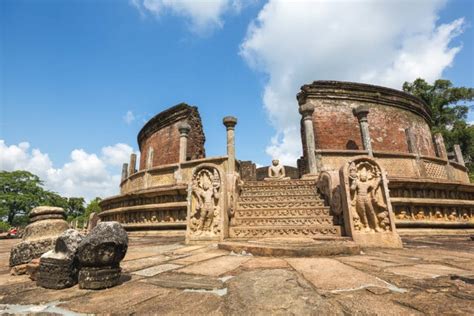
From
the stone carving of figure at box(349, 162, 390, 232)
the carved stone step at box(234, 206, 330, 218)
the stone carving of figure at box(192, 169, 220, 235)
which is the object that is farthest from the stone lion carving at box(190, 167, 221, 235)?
the stone carving of figure at box(349, 162, 390, 232)

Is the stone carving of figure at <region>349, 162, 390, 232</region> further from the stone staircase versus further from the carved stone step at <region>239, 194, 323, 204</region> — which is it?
the carved stone step at <region>239, 194, 323, 204</region>

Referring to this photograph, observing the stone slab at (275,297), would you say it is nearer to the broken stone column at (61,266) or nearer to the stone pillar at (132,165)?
the broken stone column at (61,266)

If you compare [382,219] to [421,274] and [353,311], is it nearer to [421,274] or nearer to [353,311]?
[421,274]

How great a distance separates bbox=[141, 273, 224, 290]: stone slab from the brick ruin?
275 centimetres

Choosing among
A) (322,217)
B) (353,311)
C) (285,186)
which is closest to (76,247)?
(353,311)

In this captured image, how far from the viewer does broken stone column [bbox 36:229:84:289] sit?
1.78m

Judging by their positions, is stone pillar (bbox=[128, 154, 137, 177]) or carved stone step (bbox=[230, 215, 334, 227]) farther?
stone pillar (bbox=[128, 154, 137, 177])

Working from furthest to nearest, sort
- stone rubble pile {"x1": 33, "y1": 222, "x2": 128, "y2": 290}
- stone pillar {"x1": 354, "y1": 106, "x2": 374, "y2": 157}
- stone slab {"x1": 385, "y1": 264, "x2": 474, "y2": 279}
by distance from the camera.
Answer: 1. stone pillar {"x1": 354, "y1": 106, "x2": 374, "y2": 157}
2. stone slab {"x1": 385, "y1": 264, "x2": 474, "y2": 279}
3. stone rubble pile {"x1": 33, "y1": 222, "x2": 128, "y2": 290}

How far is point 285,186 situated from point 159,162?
36.4ft

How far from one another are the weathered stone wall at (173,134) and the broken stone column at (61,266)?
12525 mm

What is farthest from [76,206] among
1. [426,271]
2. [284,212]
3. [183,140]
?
[426,271]

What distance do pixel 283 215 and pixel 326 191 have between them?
137 centimetres

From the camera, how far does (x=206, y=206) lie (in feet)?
16.1

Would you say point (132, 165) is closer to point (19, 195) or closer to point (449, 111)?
point (19, 195)
